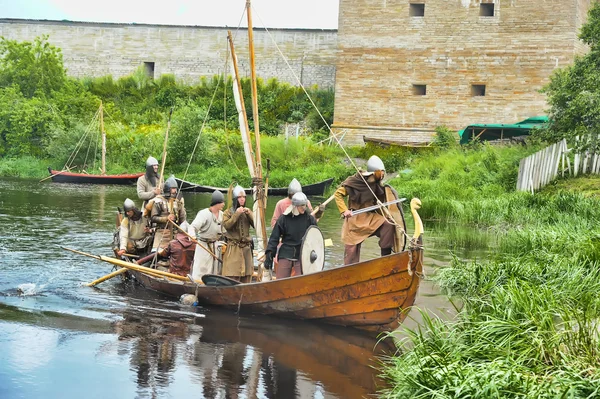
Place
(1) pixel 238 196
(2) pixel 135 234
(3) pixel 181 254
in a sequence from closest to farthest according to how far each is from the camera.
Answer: (1) pixel 238 196 < (3) pixel 181 254 < (2) pixel 135 234

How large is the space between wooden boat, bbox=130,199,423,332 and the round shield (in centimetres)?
49

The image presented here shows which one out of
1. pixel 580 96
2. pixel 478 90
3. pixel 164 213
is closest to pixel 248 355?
pixel 164 213

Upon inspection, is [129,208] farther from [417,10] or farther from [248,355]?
[417,10]

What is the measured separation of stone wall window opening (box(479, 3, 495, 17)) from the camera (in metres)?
36.9

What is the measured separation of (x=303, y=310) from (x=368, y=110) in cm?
2845

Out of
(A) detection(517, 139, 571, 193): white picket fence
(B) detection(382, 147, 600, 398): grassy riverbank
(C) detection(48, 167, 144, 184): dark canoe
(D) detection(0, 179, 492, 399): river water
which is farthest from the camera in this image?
(C) detection(48, 167, 144, 184): dark canoe

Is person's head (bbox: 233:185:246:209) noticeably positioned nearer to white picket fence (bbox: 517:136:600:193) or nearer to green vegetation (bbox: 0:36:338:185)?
white picket fence (bbox: 517:136:600:193)

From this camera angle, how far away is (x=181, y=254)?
12570 millimetres

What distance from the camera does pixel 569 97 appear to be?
2127cm

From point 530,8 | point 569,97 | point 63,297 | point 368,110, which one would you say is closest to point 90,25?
point 368,110

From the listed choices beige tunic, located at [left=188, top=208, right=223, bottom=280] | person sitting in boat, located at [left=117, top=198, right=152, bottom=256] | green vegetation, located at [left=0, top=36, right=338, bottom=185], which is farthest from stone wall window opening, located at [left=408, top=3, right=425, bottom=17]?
beige tunic, located at [left=188, top=208, right=223, bottom=280]

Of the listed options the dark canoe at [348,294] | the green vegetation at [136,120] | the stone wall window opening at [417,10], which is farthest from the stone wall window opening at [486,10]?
the dark canoe at [348,294]

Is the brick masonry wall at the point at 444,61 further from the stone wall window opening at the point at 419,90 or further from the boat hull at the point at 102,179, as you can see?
the boat hull at the point at 102,179

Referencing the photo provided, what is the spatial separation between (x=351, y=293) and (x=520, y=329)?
2983 millimetres
